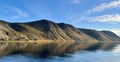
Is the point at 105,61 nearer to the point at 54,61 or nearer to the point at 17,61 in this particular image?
the point at 54,61

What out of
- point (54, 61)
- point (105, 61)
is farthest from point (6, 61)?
point (105, 61)

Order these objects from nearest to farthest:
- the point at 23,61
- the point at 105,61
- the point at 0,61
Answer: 1. the point at 0,61
2. the point at 23,61
3. the point at 105,61

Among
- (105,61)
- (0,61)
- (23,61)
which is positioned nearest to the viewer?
(0,61)

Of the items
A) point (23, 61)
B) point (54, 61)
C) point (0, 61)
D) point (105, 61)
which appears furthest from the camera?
point (105, 61)

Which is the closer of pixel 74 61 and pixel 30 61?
pixel 30 61

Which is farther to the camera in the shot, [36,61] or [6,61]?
[36,61]

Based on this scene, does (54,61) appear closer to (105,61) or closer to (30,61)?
(30,61)

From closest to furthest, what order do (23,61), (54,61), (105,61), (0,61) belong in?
(0,61) < (23,61) < (54,61) < (105,61)

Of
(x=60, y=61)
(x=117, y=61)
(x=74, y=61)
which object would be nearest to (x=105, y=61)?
(x=117, y=61)
